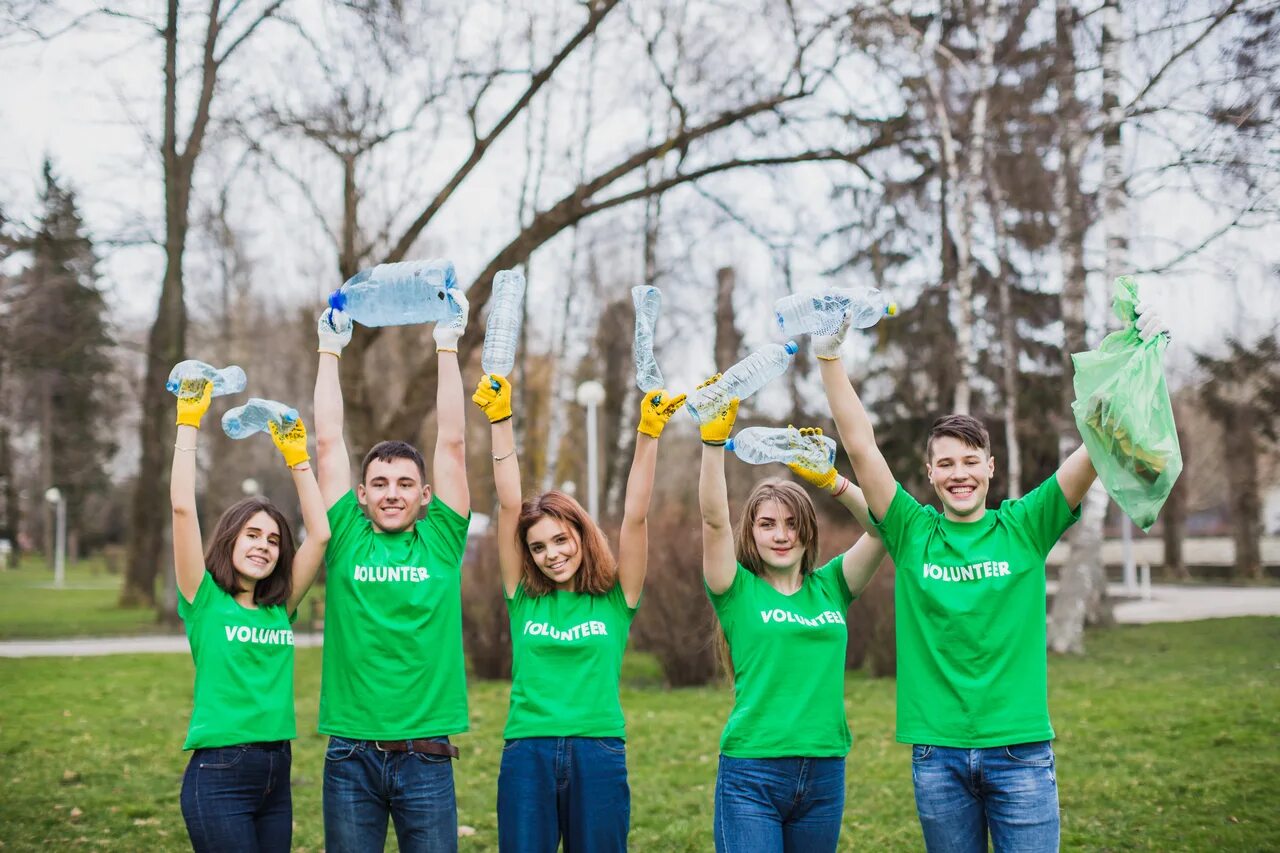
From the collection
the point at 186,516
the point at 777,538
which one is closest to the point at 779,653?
the point at 777,538

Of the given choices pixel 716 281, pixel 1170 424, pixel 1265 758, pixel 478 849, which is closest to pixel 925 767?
pixel 1170 424

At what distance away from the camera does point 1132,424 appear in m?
3.17

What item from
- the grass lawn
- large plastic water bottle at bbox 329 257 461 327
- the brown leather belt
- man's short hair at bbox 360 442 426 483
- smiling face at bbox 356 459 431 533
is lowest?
the grass lawn

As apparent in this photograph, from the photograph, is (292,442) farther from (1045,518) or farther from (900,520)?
(1045,518)

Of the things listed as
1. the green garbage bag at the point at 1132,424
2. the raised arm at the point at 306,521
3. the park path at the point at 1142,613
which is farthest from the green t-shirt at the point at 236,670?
the park path at the point at 1142,613

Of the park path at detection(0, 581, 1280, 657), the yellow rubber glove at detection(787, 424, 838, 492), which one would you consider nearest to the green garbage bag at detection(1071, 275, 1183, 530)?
the yellow rubber glove at detection(787, 424, 838, 492)

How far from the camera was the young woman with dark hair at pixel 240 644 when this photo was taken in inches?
134

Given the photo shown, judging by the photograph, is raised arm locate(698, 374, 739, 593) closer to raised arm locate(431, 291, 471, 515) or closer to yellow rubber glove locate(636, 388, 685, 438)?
yellow rubber glove locate(636, 388, 685, 438)

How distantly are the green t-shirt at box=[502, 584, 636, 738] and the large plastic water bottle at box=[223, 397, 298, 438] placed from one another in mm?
1095

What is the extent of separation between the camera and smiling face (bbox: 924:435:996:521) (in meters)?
3.38

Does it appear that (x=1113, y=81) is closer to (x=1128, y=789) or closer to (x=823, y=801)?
(x=1128, y=789)

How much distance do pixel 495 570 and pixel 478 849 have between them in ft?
21.9

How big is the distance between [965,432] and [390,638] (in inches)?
76.9

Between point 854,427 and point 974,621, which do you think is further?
point 854,427
